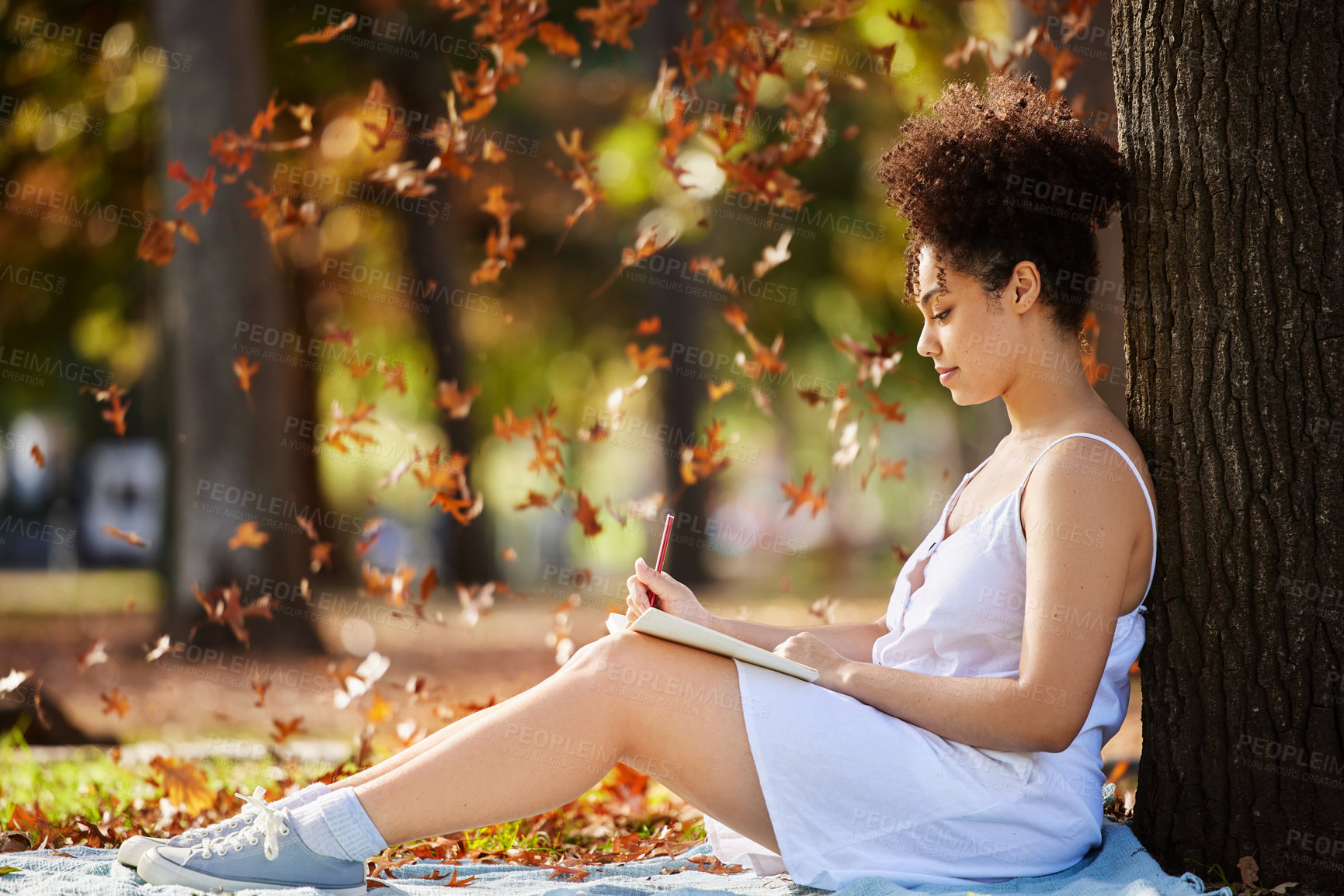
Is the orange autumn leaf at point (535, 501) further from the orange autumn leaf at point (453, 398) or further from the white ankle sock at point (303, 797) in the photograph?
the white ankle sock at point (303, 797)

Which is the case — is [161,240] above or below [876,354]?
above

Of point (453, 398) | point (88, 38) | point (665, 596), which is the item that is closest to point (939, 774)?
point (665, 596)

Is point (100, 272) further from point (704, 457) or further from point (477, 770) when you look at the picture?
point (477, 770)

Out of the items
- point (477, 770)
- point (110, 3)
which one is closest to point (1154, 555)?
point (477, 770)

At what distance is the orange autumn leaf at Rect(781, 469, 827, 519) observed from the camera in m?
3.75

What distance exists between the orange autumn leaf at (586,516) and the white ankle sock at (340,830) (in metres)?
1.47

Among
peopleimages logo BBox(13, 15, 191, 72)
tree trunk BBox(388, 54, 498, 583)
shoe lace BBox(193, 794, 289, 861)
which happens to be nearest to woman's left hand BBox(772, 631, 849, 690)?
shoe lace BBox(193, 794, 289, 861)

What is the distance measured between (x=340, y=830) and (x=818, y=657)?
101 centimetres

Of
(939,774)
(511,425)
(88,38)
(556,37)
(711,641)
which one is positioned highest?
(88,38)

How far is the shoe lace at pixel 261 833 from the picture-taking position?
2.23m

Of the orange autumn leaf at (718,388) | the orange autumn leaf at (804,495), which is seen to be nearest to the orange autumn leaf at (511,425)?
the orange autumn leaf at (718,388)

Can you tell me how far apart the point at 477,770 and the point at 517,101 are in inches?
440

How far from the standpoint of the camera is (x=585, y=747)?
2301 mm

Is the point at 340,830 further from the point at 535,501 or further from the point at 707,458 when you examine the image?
the point at 707,458
